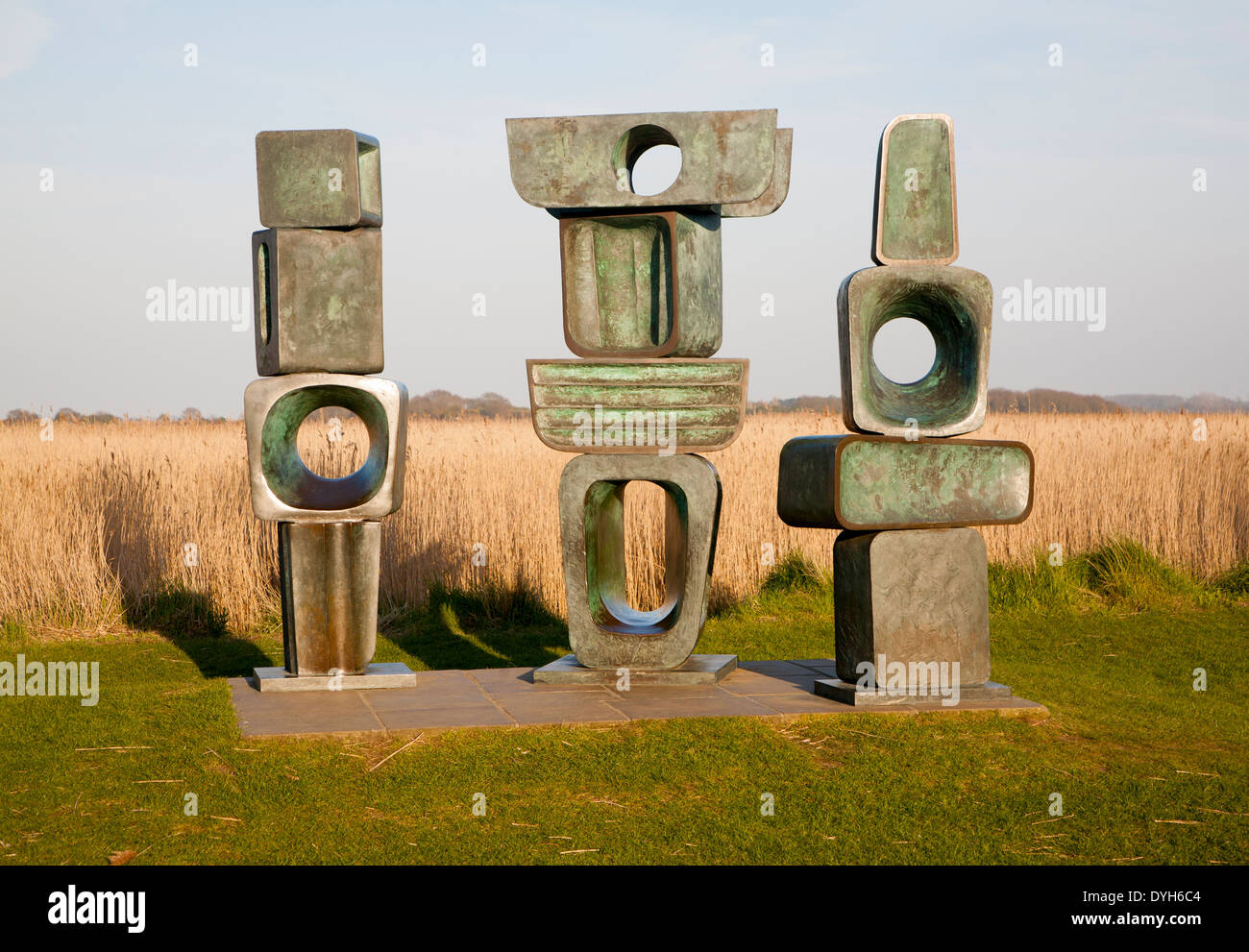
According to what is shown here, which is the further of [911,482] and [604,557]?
[604,557]

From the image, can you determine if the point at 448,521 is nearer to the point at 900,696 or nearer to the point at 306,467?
the point at 306,467

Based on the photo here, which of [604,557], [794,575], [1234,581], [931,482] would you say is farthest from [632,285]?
[1234,581]

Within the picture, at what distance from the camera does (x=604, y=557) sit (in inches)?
229

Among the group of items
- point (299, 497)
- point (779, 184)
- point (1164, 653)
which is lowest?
point (1164, 653)

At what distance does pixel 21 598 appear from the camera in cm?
762

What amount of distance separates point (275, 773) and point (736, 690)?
206 cm

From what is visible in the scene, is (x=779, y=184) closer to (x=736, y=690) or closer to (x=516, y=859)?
(x=736, y=690)

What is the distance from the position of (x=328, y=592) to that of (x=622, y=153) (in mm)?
→ 2365

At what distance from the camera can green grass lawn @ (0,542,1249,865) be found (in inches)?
147

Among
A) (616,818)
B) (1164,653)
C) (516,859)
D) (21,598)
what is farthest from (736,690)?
(21,598)

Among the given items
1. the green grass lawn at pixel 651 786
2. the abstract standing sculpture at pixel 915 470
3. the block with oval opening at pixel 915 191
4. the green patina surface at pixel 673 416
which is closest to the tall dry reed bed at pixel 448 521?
the green grass lawn at pixel 651 786

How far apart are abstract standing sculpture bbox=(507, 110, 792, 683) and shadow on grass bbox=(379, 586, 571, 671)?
1.74m

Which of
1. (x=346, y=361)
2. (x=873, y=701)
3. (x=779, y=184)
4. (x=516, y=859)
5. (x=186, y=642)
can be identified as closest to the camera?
(x=516, y=859)

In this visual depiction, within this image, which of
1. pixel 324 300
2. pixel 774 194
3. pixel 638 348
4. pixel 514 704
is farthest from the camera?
pixel 774 194
